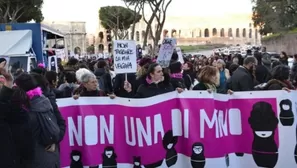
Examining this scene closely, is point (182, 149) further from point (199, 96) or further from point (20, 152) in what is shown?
point (20, 152)

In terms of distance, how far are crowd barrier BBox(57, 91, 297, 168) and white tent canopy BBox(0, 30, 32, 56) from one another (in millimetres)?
10163

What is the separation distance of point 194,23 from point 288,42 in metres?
116

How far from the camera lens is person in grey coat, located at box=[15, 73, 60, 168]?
4.70 metres

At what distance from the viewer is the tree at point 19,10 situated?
1750 inches

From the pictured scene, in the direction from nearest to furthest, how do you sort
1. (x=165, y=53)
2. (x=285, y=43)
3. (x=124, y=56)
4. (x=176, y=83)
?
(x=124, y=56), (x=176, y=83), (x=165, y=53), (x=285, y=43)

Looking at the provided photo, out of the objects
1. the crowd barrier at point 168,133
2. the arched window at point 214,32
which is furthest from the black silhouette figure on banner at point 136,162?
the arched window at point 214,32

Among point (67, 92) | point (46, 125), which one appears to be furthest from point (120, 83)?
point (46, 125)

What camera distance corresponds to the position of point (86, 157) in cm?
595

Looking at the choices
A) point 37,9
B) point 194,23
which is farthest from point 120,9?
point 194,23

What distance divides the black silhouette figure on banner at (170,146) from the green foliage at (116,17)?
76.4 m

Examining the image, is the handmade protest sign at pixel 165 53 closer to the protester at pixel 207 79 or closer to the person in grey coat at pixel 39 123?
the protester at pixel 207 79

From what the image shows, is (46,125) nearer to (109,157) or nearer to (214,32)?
Answer: (109,157)

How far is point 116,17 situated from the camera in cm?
8762

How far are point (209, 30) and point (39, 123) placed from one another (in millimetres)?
164410
